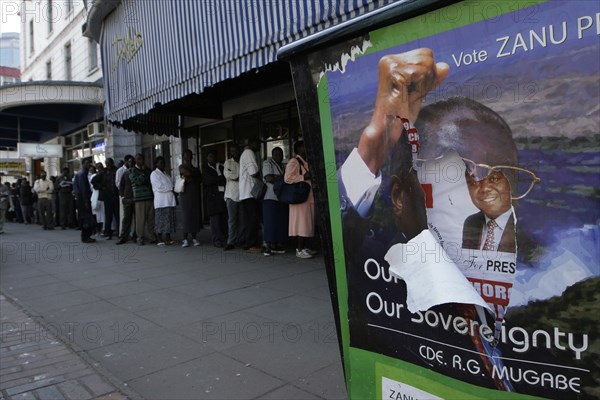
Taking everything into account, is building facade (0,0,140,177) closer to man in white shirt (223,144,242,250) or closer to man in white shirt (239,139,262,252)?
man in white shirt (223,144,242,250)

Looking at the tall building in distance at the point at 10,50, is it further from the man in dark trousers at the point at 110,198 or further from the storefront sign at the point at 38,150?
the man in dark trousers at the point at 110,198

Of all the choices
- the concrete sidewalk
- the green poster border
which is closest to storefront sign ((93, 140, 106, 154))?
the concrete sidewalk

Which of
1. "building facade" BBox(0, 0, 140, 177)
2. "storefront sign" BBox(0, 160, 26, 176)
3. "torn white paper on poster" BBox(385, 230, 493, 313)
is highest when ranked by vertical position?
"building facade" BBox(0, 0, 140, 177)

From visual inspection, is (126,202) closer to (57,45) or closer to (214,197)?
(214,197)

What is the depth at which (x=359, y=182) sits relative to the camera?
1.43 m

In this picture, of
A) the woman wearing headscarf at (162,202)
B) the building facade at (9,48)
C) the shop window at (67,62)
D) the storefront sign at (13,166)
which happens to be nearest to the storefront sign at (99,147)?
the shop window at (67,62)

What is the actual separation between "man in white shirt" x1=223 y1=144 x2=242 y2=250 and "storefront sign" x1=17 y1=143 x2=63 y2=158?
14713mm

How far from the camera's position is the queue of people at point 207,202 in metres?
7.20

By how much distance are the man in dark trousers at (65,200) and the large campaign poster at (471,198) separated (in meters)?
14.5

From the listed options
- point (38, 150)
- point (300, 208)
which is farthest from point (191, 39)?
point (38, 150)

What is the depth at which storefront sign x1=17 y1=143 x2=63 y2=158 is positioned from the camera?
18.7 meters

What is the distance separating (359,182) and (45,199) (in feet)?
52.6

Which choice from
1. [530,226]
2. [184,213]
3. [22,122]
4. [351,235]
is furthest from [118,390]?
[22,122]

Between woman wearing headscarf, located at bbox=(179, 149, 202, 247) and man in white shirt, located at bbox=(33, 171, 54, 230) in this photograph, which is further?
man in white shirt, located at bbox=(33, 171, 54, 230)
